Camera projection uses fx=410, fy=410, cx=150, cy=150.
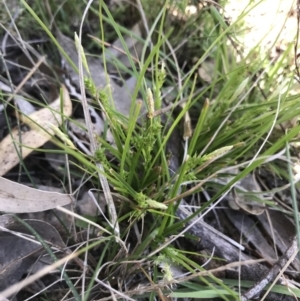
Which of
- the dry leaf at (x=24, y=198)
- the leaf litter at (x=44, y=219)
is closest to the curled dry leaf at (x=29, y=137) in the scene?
the leaf litter at (x=44, y=219)

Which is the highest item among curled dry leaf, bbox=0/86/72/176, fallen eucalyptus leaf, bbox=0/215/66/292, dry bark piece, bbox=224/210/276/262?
dry bark piece, bbox=224/210/276/262

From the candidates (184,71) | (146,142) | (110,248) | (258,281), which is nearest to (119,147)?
(146,142)

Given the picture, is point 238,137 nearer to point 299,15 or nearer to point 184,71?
point 299,15

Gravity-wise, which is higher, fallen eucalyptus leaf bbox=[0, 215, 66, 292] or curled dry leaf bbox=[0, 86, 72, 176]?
curled dry leaf bbox=[0, 86, 72, 176]

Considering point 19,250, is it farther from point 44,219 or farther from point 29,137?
point 29,137

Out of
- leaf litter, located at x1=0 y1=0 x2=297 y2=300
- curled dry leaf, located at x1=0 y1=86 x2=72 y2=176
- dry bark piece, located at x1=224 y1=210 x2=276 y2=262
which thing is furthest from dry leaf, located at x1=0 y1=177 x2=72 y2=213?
dry bark piece, located at x1=224 y1=210 x2=276 y2=262

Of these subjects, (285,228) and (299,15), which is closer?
(299,15)

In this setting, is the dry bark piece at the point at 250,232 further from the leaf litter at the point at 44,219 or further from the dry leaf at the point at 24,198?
the dry leaf at the point at 24,198

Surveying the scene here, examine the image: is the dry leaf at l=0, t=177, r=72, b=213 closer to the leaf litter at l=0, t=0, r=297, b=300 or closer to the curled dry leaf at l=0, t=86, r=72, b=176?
the leaf litter at l=0, t=0, r=297, b=300
